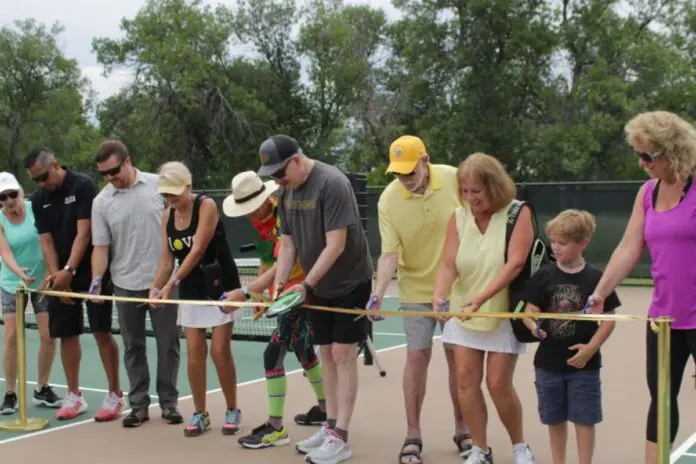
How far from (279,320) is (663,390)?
2539 millimetres

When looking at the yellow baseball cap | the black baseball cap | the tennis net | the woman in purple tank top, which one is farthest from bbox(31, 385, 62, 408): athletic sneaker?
the woman in purple tank top

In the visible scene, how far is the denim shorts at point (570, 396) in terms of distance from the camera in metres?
5.09

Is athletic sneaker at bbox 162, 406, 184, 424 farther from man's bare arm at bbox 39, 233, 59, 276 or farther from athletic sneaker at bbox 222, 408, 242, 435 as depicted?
man's bare arm at bbox 39, 233, 59, 276

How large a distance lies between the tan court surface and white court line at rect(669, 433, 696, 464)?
6 centimetres

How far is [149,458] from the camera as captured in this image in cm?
634

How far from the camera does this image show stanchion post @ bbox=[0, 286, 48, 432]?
23.5ft

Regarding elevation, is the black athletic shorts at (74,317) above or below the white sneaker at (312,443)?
above

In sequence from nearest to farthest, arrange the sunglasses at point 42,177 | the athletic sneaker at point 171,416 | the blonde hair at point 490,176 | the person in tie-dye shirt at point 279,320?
the blonde hair at point 490,176, the person in tie-dye shirt at point 279,320, the athletic sneaker at point 171,416, the sunglasses at point 42,177

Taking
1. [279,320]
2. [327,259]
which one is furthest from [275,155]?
[279,320]

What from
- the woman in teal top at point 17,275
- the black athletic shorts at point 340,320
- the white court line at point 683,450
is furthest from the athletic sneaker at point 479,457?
the woman in teal top at point 17,275

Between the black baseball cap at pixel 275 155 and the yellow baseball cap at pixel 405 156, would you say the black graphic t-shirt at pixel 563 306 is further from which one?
the black baseball cap at pixel 275 155

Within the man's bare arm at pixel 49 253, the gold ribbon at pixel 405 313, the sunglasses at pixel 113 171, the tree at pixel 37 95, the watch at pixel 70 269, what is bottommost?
the gold ribbon at pixel 405 313

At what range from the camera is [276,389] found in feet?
21.4

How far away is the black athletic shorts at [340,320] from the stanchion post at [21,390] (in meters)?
2.27
